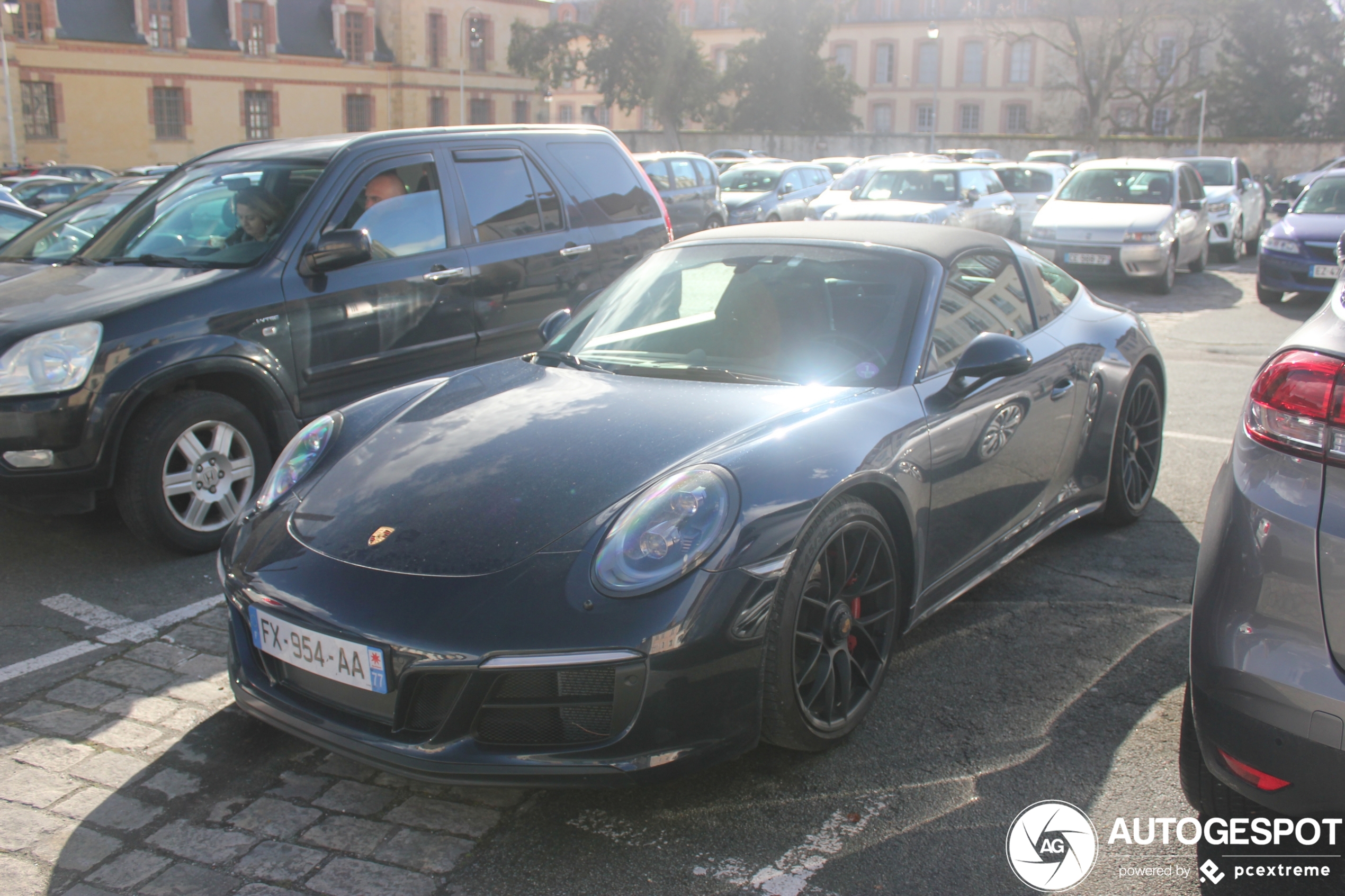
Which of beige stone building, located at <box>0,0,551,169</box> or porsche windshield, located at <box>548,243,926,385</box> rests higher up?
beige stone building, located at <box>0,0,551,169</box>

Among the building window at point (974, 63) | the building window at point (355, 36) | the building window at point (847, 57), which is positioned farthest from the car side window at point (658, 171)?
the building window at point (847, 57)

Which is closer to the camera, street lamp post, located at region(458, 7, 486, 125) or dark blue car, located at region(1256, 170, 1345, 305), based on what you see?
A: dark blue car, located at region(1256, 170, 1345, 305)

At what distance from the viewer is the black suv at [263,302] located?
436cm

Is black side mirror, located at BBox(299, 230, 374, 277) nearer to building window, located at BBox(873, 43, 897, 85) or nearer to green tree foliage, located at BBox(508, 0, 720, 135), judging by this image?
green tree foliage, located at BBox(508, 0, 720, 135)

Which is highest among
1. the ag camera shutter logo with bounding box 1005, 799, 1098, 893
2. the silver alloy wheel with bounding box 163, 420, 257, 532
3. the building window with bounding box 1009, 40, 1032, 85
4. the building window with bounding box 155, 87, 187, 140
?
the building window with bounding box 1009, 40, 1032, 85

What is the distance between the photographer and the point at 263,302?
4871 mm

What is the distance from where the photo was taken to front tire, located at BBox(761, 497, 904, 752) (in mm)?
2715

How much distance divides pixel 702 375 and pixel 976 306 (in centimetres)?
112

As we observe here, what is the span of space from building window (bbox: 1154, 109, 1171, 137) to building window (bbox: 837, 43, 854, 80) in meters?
19.9

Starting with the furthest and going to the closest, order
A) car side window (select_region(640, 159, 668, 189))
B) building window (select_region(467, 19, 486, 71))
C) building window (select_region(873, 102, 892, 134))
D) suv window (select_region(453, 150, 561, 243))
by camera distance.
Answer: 1. building window (select_region(873, 102, 892, 134))
2. building window (select_region(467, 19, 486, 71))
3. car side window (select_region(640, 159, 668, 189))
4. suv window (select_region(453, 150, 561, 243))

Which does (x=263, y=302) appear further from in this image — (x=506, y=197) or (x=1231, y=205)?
(x=1231, y=205)

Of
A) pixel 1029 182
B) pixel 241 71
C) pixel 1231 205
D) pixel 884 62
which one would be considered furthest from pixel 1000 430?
pixel 884 62

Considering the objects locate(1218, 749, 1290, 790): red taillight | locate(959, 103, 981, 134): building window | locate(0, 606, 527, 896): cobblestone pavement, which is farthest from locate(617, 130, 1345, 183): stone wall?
locate(0, 606, 527, 896): cobblestone pavement

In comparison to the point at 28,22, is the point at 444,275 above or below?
below
